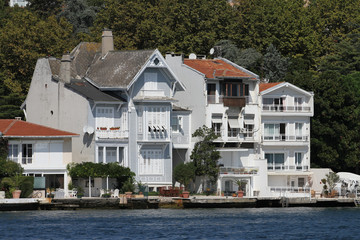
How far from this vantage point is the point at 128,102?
99875 millimetres

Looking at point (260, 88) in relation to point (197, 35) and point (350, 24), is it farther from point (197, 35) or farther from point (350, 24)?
point (350, 24)

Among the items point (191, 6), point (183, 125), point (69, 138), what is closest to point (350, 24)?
point (191, 6)

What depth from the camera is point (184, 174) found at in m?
99.9

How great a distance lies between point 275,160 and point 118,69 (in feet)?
53.8

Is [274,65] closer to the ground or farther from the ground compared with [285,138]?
farther from the ground

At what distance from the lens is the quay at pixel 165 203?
90.1m

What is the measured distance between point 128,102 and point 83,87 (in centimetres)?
356

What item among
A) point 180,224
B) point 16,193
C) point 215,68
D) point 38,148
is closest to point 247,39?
point 215,68

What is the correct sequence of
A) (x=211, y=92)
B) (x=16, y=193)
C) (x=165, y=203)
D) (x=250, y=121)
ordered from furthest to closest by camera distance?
(x=250, y=121) < (x=211, y=92) < (x=165, y=203) < (x=16, y=193)

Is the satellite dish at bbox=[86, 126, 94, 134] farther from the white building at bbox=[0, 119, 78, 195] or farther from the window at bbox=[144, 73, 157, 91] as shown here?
the window at bbox=[144, 73, 157, 91]

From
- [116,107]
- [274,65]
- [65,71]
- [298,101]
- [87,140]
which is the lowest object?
[87,140]

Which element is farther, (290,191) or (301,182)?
(301,182)

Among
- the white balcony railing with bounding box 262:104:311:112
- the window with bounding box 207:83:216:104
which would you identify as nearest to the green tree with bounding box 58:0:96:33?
the white balcony railing with bounding box 262:104:311:112

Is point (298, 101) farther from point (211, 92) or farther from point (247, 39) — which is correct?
point (247, 39)
